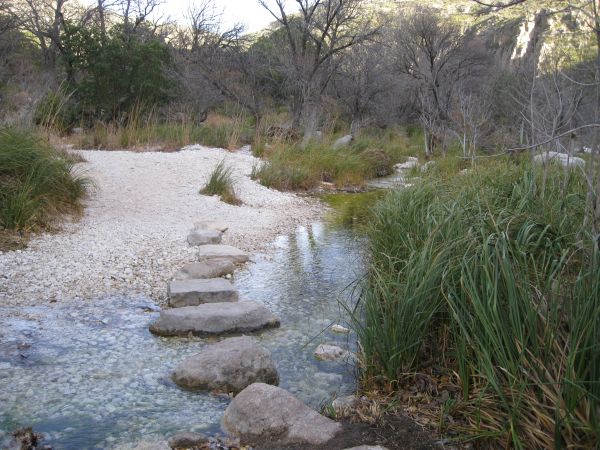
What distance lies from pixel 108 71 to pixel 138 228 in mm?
9028

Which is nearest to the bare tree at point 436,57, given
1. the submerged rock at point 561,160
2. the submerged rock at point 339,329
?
the submerged rock at point 561,160

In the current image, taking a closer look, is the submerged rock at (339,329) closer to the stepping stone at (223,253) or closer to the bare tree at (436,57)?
the stepping stone at (223,253)

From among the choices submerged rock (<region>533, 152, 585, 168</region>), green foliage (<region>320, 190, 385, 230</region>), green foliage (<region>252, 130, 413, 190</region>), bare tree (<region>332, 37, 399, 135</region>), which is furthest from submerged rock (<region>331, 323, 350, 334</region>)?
bare tree (<region>332, 37, 399, 135</region>)

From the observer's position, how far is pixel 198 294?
14.6 feet

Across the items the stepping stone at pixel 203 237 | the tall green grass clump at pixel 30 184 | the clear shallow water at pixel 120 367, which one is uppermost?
the tall green grass clump at pixel 30 184

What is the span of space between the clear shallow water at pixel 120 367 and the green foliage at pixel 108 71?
1028 centimetres

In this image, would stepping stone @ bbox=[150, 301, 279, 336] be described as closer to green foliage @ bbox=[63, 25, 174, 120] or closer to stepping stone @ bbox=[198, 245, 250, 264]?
stepping stone @ bbox=[198, 245, 250, 264]

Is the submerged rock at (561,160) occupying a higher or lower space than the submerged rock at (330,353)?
higher

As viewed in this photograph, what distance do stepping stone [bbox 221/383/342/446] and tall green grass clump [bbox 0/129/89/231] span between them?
12.1 ft

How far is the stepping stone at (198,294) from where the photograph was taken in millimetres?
4418

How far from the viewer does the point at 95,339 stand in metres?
3.72

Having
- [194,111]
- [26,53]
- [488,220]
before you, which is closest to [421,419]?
[488,220]

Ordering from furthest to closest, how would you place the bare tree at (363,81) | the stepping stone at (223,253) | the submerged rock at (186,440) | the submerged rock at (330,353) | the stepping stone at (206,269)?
the bare tree at (363,81), the stepping stone at (223,253), the stepping stone at (206,269), the submerged rock at (330,353), the submerged rock at (186,440)

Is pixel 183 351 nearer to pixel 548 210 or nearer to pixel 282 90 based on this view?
pixel 548 210
